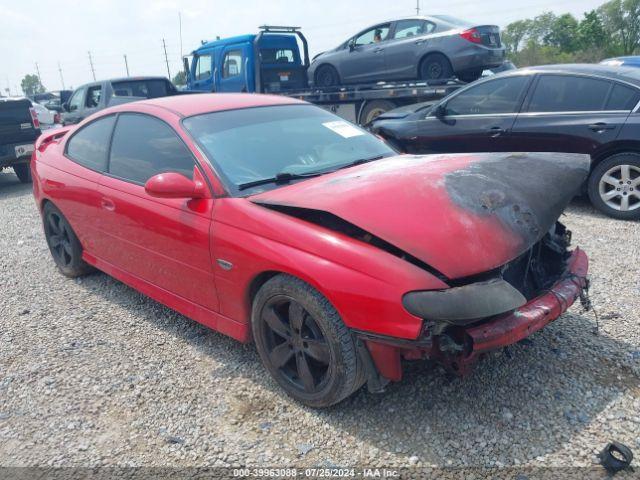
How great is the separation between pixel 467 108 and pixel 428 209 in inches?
180

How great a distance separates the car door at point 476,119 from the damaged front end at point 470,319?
3.87 m

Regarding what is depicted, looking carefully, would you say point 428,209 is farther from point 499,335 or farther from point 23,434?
point 23,434

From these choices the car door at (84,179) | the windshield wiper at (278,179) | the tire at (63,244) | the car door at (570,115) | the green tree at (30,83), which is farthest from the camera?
the green tree at (30,83)

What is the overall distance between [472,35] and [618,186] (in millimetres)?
4557

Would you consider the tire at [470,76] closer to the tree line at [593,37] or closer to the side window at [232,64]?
the side window at [232,64]

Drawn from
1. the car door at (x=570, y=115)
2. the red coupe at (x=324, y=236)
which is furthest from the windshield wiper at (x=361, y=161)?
the car door at (x=570, y=115)

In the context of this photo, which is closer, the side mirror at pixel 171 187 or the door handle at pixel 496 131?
the side mirror at pixel 171 187

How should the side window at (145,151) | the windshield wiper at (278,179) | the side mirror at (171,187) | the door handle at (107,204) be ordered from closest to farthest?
1. the side mirror at (171,187)
2. the windshield wiper at (278,179)
3. the side window at (145,151)
4. the door handle at (107,204)

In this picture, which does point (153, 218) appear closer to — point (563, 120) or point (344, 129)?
point (344, 129)

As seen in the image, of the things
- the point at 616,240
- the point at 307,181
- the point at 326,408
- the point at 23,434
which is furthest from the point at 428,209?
the point at 616,240

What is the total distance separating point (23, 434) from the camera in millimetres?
2830

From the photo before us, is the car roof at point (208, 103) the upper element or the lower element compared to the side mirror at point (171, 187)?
upper

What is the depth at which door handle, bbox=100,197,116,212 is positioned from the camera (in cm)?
382

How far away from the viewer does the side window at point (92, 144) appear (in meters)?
4.16
